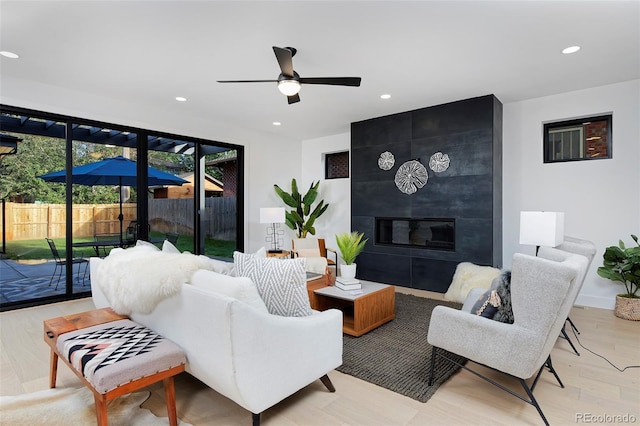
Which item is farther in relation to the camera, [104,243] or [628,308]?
[104,243]

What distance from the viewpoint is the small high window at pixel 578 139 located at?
419cm

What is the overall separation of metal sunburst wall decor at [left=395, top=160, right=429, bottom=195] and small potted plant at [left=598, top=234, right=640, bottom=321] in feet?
7.61

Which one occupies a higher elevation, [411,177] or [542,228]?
[411,177]

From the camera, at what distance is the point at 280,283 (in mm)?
2010

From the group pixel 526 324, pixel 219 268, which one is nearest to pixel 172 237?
pixel 219 268

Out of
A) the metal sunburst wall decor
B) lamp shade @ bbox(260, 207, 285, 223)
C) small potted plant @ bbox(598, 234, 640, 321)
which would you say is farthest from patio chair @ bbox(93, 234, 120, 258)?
small potted plant @ bbox(598, 234, 640, 321)

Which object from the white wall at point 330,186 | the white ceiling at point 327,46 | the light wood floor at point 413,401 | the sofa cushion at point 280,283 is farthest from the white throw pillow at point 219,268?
the white wall at point 330,186

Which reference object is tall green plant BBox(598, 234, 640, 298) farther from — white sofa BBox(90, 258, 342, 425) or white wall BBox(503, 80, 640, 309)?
white sofa BBox(90, 258, 342, 425)

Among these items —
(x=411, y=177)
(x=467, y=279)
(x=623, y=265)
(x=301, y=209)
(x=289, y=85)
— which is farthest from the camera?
(x=301, y=209)

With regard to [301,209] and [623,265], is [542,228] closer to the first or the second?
[623,265]

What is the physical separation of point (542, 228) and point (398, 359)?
1763 millimetres

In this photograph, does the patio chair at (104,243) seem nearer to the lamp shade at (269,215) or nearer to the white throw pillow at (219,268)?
the lamp shade at (269,215)

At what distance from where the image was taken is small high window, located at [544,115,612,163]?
4188 mm

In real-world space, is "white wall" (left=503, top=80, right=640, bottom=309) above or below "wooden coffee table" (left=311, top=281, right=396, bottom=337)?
above
